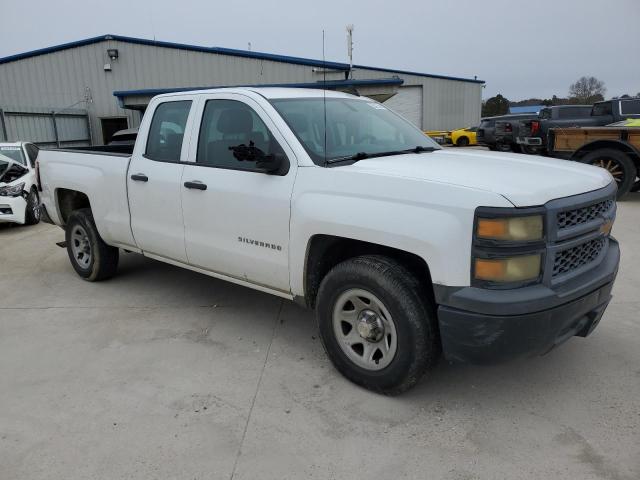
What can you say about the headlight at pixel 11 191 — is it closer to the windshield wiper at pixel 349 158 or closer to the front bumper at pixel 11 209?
the front bumper at pixel 11 209

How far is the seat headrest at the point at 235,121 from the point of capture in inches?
151

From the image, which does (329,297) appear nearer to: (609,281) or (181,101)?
(609,281)

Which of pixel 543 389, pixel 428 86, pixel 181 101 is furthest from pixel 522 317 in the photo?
pixel 428 86

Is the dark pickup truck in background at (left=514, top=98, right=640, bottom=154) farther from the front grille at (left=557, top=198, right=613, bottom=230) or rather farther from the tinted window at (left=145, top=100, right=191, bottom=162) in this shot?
the tinted window at (left=145, top=100, right=191, bottom=162)

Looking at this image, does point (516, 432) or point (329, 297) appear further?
point (329, 297)

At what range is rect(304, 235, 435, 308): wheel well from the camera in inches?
122

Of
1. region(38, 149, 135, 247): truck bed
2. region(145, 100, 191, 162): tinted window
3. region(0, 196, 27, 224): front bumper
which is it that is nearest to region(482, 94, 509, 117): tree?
region(0, 196, 27, 224): front bumper

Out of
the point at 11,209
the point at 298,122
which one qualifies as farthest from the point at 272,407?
the point at 11,209

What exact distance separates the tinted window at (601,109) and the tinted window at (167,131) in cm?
1213

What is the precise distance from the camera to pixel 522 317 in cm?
262

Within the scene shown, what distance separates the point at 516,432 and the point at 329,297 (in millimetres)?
1318

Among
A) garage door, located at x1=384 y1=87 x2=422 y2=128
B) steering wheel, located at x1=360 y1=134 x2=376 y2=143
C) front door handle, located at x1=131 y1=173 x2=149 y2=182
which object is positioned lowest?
front door handle, located at x1=131 y1=173 x2=149 y2=182

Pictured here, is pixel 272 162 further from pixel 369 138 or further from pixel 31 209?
pixel 31 209

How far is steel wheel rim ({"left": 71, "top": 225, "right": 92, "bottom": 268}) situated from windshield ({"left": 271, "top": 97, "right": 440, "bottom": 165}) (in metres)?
3.02
